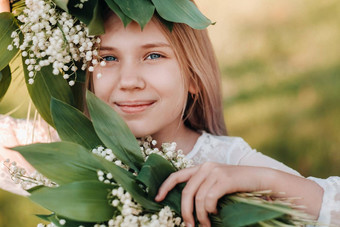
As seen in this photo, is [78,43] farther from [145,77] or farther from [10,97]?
[10,97]

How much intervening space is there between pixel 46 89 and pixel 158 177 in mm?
432

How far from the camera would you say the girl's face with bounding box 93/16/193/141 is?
3.75ft

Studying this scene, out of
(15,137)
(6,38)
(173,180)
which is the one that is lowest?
(15,137)

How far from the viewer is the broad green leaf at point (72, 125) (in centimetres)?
94

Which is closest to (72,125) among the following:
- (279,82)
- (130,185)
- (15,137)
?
(130,185)

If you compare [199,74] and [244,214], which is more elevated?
[199,74]

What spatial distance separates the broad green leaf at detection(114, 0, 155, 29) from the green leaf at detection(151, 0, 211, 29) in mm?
23

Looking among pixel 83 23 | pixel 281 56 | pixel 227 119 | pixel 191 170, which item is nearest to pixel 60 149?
pixel 191 170

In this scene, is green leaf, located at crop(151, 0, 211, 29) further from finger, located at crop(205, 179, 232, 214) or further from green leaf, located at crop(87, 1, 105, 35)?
finger, located at crop(205, 179, 232, 214)

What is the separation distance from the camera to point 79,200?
31.6 inches

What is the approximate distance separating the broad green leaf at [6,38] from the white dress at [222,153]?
280 millimetres

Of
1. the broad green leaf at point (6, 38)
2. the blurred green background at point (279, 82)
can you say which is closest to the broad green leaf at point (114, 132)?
the broad green leaf at point (6, 38)

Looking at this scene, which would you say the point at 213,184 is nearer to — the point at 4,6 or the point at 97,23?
the point at 97,23

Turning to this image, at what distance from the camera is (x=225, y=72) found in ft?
8.48
